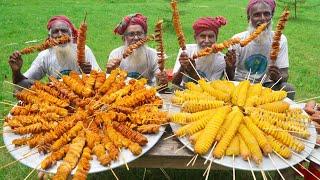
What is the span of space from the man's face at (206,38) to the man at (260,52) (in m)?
0.48

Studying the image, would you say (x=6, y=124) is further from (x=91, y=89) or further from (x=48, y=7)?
(x=48, y=7)

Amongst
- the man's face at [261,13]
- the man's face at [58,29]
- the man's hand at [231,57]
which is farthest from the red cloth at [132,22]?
the man's face at [261,13]

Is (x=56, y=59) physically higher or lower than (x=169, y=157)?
higher

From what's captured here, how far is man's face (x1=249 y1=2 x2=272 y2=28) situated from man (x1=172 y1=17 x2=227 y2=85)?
→ 1.55 feet

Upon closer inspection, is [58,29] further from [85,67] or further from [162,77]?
[162,77]

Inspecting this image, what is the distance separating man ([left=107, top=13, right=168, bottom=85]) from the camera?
5.73 meters

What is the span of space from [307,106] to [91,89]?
8.09ft

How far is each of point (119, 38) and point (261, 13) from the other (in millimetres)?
7314

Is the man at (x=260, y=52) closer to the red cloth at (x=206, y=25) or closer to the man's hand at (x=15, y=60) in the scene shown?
the red cloth at (x=206, y=25)

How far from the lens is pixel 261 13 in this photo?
19.2 ft

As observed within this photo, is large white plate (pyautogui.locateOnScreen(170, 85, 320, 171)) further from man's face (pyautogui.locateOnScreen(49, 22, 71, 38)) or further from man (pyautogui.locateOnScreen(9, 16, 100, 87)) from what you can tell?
man's face (pyautogui.locateOnScreen(49, 22, 71, 38))

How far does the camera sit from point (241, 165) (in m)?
3.49

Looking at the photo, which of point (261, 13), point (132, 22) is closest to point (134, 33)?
point (132, 22)

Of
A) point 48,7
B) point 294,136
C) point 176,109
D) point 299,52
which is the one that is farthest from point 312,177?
point 48,7
